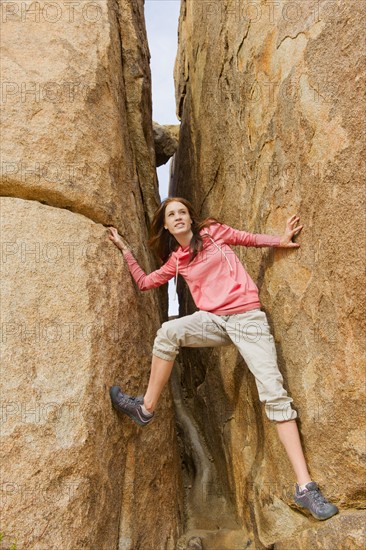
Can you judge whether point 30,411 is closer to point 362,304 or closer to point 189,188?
point 362,304

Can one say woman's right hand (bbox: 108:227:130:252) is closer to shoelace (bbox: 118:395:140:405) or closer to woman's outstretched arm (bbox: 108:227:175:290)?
woman's outstretched arm (bbox: 108:227:175:290)

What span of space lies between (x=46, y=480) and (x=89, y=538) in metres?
0.53

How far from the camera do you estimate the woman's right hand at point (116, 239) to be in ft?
15.8

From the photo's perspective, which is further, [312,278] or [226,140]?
[226,140]

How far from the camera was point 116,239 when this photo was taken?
15.8 ft

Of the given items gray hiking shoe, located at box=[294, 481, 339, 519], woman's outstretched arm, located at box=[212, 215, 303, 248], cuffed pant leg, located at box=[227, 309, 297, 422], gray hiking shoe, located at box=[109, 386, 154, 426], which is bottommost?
gray hiking shoe, located at box=[294, 481, 339, 519]

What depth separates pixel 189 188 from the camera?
7.84m

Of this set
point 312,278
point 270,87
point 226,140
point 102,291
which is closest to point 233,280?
point 312,278

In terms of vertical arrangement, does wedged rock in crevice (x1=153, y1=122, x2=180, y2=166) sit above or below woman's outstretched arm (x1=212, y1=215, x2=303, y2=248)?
above

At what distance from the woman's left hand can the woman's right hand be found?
4.74 ft

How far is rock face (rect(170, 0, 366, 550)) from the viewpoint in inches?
144

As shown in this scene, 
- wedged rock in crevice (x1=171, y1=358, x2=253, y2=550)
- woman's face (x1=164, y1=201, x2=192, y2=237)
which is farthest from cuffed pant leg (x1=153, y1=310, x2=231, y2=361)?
wedged rock in crevice (x1=171, y1=358, x2=253, y2=550)

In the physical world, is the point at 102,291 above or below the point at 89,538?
above

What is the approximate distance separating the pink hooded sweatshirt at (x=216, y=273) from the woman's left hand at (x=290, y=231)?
78 millimetres
